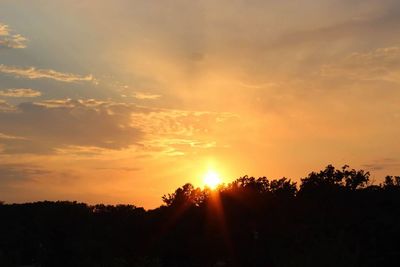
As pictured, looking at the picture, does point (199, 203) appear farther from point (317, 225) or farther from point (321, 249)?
point (321, 249)

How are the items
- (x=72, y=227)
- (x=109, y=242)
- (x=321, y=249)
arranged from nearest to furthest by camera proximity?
(x=321, y=249)
(x=109, y=242)
(x=72, y=227)

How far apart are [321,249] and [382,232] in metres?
21.9

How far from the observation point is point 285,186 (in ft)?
224

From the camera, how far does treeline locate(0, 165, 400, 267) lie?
48.3 m

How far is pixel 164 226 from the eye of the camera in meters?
65.1

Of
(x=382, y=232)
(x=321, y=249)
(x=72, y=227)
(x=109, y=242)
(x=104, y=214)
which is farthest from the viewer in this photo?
(x=104, y=214)

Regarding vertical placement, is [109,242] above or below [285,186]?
below

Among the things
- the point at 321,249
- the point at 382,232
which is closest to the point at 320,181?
the point at 382,232

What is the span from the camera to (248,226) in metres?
56.0

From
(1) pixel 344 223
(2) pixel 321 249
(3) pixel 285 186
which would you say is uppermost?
(3) pixel 285 186

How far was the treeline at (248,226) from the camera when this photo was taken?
159 ft

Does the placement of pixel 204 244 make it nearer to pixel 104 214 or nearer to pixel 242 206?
pixel 242 206

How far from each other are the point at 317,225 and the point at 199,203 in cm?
2017

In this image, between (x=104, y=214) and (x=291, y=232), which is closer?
(x=291, y=232)
